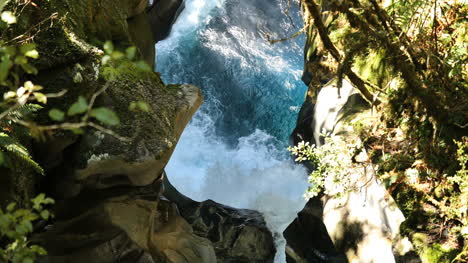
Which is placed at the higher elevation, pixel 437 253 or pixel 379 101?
pixel 379 101

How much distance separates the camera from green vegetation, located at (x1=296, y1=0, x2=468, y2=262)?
→ 4348mm

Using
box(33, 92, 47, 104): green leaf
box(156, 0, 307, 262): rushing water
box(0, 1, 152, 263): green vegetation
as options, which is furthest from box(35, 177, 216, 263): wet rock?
box(156, 0, 307, 262): rushing water

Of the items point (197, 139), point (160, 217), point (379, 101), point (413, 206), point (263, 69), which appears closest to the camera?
point (413, 206)

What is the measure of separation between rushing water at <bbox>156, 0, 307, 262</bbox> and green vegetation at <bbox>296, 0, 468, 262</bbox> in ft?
20.6

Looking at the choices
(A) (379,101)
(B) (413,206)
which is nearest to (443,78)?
(A) (379,101)

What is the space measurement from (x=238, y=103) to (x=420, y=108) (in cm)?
1023

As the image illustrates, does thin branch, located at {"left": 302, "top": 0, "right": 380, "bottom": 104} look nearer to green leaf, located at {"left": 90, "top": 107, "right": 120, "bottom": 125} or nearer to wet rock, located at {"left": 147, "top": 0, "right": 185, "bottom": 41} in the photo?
green leaf, located at {"left": 90, "top": 107, "right": 120, "bottom": 125}

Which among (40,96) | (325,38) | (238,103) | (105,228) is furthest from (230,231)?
(40,96)

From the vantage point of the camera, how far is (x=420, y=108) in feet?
16.2

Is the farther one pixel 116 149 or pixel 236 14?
pixel 236 14

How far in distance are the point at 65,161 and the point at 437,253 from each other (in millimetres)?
4555

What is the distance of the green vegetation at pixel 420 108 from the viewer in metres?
4.35

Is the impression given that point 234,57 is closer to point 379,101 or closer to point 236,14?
point 236,14

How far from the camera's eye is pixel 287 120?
1474 centimetres
